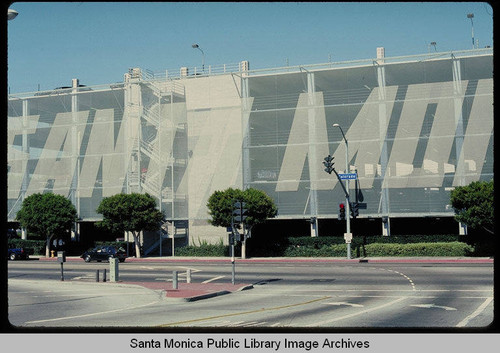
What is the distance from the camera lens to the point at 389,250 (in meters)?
45.4

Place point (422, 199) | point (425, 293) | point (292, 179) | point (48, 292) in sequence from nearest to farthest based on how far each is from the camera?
point (425, 293)
point (48, 292)
point (422, 199)
point (292, 179)

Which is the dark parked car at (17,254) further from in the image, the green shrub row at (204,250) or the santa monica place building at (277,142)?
the green shrub row at (204,250)

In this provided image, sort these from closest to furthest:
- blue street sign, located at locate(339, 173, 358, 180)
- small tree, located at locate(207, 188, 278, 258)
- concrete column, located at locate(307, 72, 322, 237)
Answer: blue street sign, located at locate(339, 173, 358, 180), small tree, located at locate(207, 188, 278, 258), concrete column, located at locate(307, 72, 322, 237)

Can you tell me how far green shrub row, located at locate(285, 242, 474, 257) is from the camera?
43.6 m

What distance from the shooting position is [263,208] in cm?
4797

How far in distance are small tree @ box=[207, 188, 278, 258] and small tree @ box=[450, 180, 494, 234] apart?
50.1ft

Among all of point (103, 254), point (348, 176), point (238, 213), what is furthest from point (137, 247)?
point (238, 213)

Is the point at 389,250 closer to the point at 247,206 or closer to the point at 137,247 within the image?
the point at 247,206

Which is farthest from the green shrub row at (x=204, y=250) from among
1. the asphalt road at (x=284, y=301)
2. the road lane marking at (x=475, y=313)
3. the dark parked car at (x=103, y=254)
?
the road lane marking at (x=475, y=313)

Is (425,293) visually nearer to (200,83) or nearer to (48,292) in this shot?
(48,292)

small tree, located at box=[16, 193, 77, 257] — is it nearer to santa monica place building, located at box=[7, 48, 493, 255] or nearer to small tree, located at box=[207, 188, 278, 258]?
santa monica place building, located at box=[7, 48, 493, 255]

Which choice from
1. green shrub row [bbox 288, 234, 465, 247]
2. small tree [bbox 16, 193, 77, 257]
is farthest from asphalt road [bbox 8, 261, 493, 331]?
small tree [bbox 16, 193, 77, 257]

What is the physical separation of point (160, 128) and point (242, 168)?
9.23 m

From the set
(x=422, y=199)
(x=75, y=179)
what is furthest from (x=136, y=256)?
(x=422, y=199)
